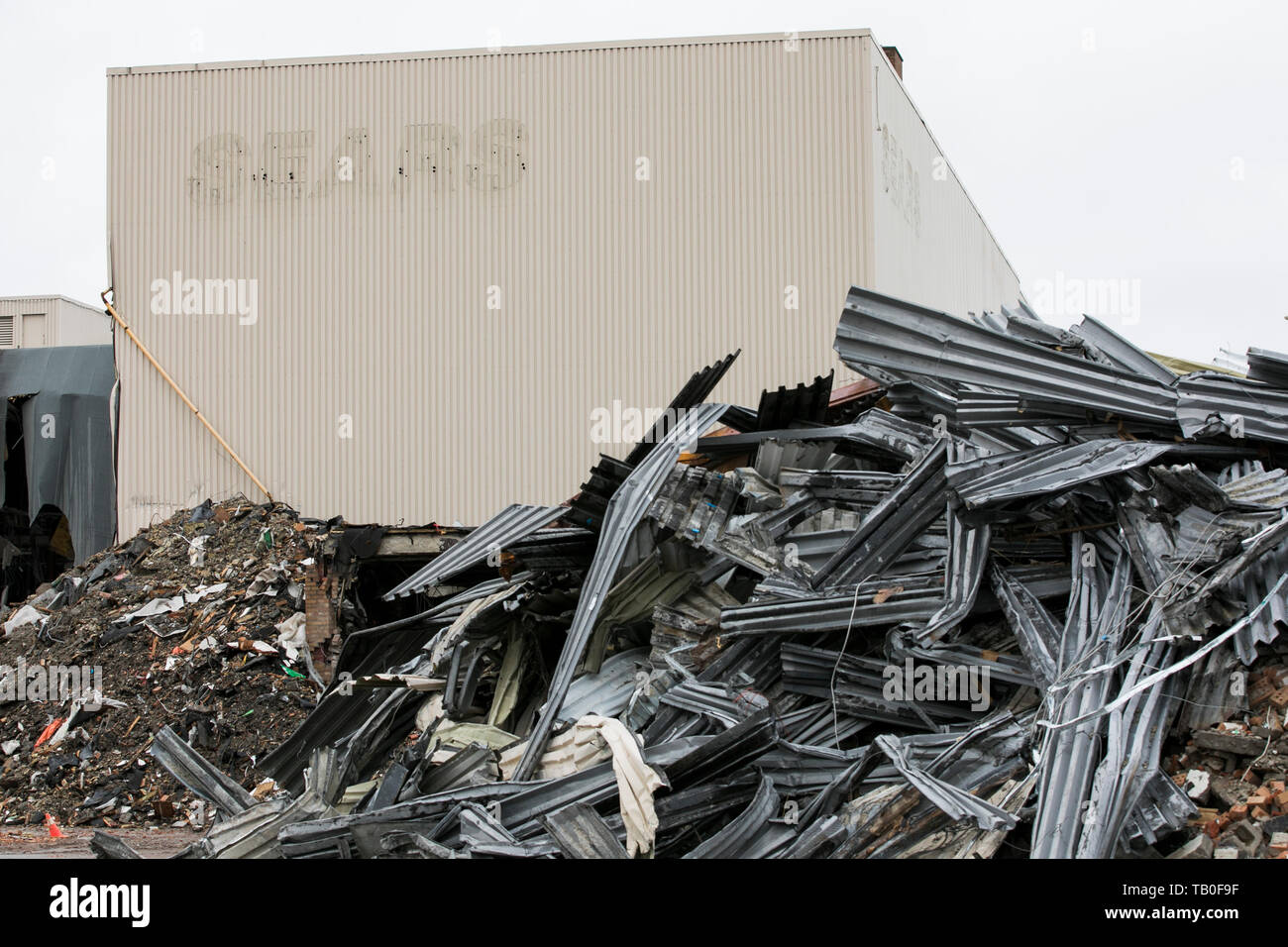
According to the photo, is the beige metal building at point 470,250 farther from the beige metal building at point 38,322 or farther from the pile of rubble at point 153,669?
the beige metal building at point 38,322

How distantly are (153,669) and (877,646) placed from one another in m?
10.6

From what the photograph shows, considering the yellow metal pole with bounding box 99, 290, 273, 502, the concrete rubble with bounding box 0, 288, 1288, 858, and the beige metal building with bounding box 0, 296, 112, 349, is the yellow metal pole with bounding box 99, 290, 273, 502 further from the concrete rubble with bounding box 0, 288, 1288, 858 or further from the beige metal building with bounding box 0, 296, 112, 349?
the concrete rubble with bounding box 0, 288, 1288, 858

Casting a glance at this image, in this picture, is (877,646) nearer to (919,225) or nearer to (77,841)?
(77,841)

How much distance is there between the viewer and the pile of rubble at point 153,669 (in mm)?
12852

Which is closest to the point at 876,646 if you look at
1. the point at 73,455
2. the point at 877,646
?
the point at 877,646

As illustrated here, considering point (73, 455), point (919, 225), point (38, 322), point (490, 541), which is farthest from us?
point (38, 322)

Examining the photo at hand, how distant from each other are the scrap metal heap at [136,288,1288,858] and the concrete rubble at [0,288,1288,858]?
20 millimetres

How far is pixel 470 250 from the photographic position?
1917 cm

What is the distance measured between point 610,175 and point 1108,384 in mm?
12881

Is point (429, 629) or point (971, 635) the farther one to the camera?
point (429, 629)

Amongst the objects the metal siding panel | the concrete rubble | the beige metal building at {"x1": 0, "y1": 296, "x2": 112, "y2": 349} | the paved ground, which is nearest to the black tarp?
the beige metal building at {"x1": 0, "y1": 296, "x2": 112, "y2": 349}

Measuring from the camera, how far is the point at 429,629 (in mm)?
10008

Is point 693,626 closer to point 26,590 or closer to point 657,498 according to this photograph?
point 657,498
